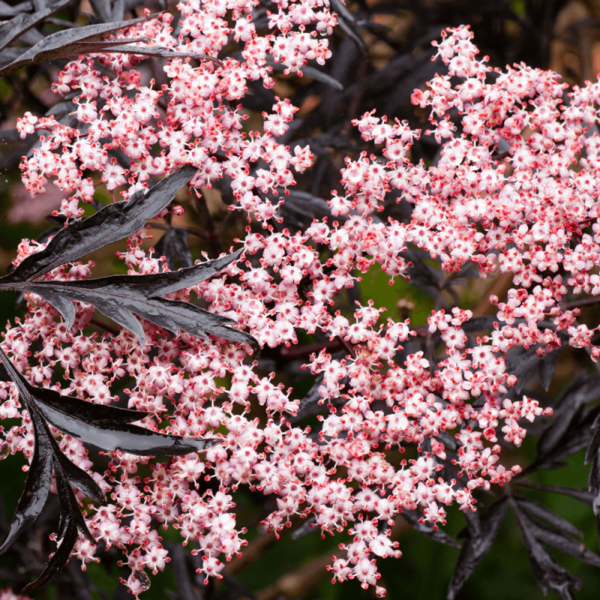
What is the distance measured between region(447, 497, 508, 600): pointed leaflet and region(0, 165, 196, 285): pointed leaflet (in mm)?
535

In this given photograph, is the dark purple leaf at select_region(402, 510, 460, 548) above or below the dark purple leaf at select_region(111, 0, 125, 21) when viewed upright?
below

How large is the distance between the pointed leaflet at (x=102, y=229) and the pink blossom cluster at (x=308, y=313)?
4 cm

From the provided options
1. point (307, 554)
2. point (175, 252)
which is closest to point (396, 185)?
point (175, 252)

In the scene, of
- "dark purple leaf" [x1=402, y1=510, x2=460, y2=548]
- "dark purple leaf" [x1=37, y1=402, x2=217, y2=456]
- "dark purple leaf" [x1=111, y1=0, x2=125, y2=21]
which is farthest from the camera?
"dark purple leaf" [x1=111, y1=0, x2=125, y2=21]

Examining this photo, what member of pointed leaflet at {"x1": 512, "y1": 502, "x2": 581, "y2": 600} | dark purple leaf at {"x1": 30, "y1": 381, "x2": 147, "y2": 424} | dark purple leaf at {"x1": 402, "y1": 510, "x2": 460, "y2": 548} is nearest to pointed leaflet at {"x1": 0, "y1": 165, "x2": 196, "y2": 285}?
dark purple leaf at {"x1": 30, "y1": 381, "x2": 147, "y2": 424}

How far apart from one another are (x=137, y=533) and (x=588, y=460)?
476 millimetres

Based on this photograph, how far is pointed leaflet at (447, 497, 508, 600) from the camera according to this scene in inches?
28.3

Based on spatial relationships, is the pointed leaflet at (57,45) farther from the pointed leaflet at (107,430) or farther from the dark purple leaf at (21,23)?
the pointed leaflet at (107,430)

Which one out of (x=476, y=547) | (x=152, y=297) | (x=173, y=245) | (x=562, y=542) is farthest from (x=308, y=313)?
(x=562, y=542)

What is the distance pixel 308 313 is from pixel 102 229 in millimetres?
225

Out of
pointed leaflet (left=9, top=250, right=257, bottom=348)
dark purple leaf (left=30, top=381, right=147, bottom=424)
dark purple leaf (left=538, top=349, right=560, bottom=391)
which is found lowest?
dark purple leaf (left=538, top=349, right=560, bottom=391)

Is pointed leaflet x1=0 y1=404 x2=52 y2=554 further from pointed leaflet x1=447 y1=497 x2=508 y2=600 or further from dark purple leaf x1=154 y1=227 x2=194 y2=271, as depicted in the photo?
pointed leaflet x1=447 y1=497 x2=508 y2=600

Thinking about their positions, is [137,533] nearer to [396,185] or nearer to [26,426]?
[26,426]

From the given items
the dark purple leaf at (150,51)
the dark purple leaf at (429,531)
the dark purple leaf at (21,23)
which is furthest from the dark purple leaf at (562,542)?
the dark purple leaf at (21,23)
